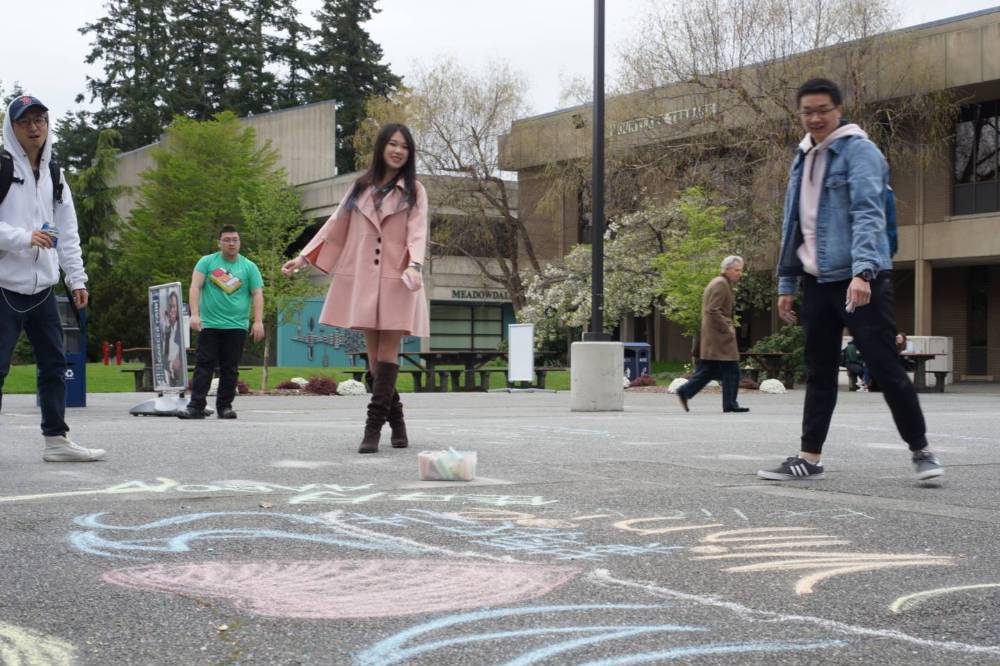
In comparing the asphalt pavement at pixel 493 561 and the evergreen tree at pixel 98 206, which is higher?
the evergreen tree at pixel 98 206

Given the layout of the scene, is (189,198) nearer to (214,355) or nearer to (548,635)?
(214,355)

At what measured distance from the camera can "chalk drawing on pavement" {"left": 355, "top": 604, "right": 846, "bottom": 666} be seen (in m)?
2.77

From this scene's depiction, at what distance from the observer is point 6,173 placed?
21.6 ft

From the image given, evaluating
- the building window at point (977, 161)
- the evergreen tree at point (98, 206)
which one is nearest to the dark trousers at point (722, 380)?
the building window at point (977, 161)

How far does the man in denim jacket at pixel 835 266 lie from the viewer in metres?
5.91

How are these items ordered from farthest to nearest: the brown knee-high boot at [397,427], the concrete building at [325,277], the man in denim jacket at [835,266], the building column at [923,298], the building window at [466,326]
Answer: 1. the building window at [466,326]
2. the concrete building at [325,277]
3. the building column at [923,298]
4. the brown knee-high boot at [397,427]
5. the man in denim jacket at [835,266]

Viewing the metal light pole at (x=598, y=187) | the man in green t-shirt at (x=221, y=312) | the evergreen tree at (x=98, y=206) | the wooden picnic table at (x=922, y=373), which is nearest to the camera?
the man in green t-shirt at (x=221, y=312)

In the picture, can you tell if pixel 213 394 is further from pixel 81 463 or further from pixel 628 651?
pixel 628 651

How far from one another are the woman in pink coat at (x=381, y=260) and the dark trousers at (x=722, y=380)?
293 inches

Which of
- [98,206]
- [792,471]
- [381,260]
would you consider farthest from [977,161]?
[98,206]

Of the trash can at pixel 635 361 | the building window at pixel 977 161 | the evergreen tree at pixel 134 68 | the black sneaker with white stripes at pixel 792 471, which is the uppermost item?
the evergreen tree at pixel 134 68

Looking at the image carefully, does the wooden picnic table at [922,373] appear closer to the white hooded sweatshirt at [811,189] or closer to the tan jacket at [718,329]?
the tan jacket at [718,329]

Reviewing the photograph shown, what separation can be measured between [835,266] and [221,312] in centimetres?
713

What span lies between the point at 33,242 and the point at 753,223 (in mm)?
27760
